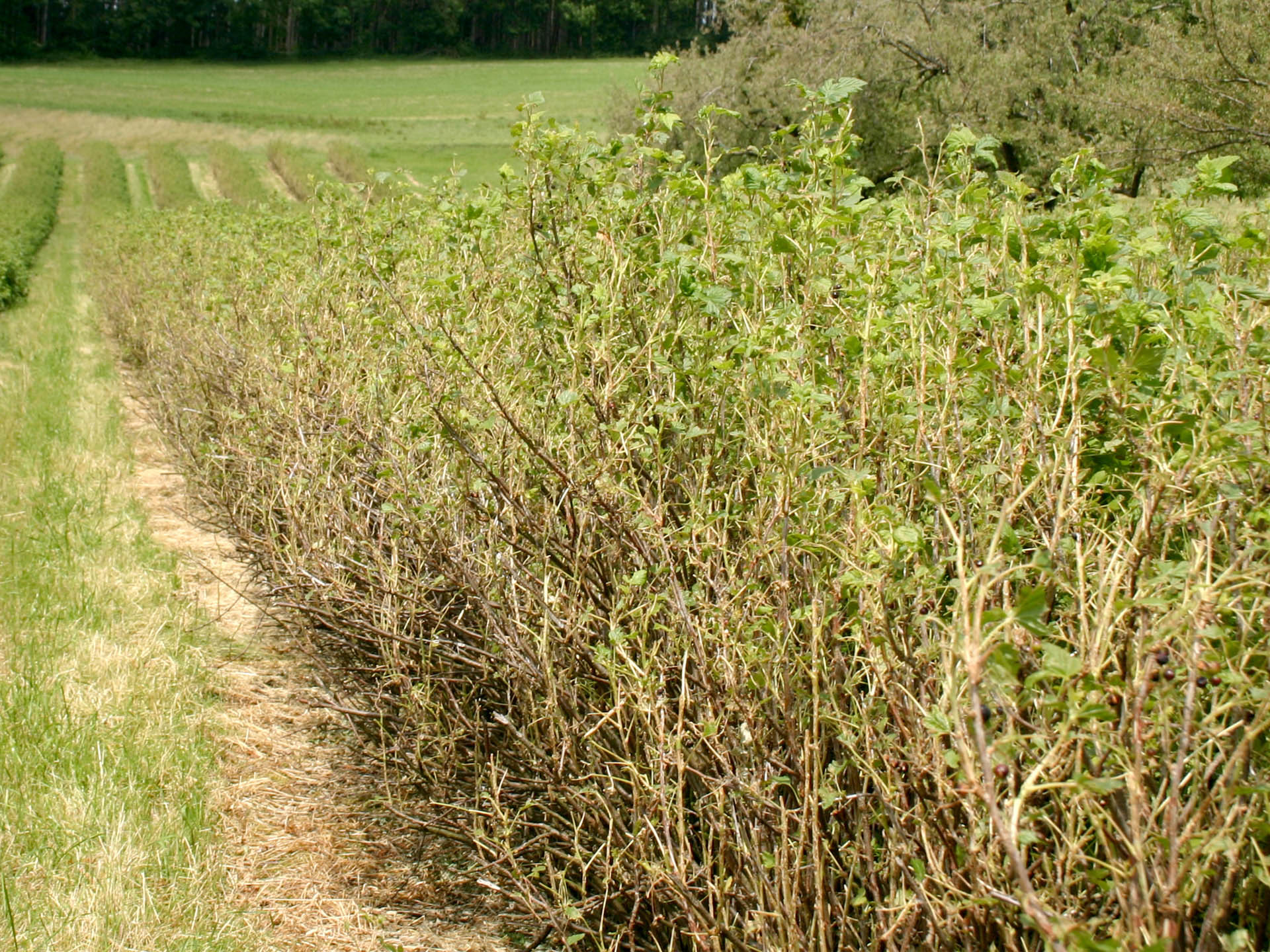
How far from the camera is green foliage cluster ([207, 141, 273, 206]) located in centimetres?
3559

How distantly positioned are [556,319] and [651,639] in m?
0.94

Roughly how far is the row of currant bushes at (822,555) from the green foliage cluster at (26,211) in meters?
19.1

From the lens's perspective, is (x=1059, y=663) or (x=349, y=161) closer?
(x=1059, y=663)

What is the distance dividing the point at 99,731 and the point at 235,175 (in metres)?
37.6

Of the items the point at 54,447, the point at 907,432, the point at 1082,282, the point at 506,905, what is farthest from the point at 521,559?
the point at 54,447

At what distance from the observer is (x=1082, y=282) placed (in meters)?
2.14

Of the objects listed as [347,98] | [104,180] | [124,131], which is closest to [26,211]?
[104,180]

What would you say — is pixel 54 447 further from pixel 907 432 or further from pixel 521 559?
pixel 907 432

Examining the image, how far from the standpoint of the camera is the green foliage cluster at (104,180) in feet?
114

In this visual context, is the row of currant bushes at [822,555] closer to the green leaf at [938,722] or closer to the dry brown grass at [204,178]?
the green leaf at [938,722]

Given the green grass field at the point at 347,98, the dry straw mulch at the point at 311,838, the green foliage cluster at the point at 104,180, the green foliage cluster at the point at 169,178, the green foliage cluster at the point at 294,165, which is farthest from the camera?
the green grass field at the point at 347,98

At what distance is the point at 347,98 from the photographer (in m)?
59.1

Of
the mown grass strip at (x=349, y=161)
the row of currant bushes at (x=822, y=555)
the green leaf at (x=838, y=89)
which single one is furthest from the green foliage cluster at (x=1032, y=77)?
the mown grass strip at (x=349, y=161)

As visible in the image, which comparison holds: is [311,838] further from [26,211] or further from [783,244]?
[26,211]
